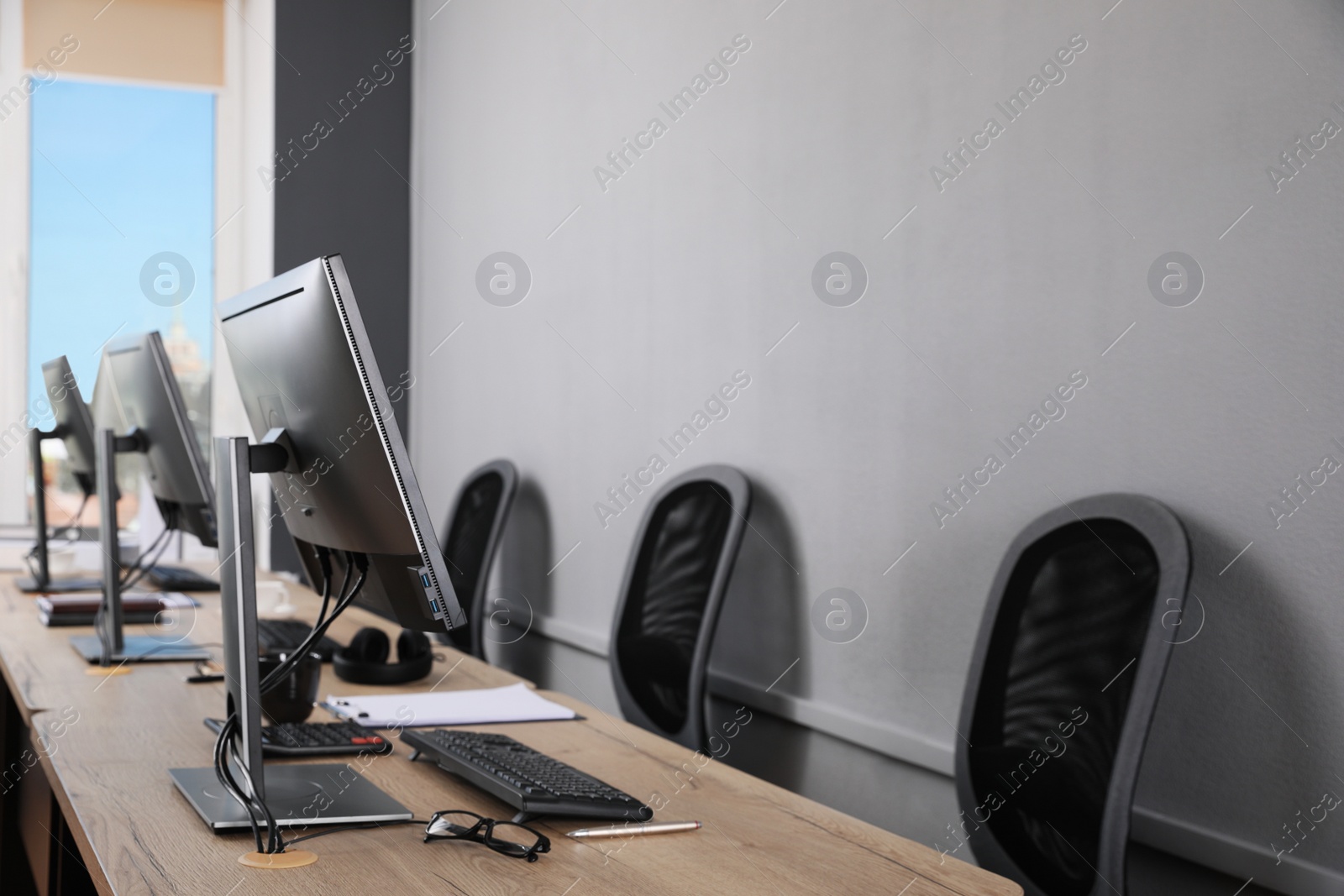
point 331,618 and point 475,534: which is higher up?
point 331,618

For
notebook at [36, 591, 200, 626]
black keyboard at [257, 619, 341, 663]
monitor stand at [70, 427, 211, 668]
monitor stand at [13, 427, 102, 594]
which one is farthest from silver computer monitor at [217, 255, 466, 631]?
monitor stand at [13, 427, 102, 594]

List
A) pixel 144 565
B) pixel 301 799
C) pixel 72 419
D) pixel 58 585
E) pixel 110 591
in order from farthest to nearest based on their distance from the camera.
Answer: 1. pixel 144 565
2. pixel 58 585
3. pixel 72 419
4. pixel 110 591
5. pixel 301 799

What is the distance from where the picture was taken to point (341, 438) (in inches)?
46.8

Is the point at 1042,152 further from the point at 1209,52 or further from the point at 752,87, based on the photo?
the point at 752,87

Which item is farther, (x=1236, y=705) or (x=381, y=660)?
(x=381, y=660)

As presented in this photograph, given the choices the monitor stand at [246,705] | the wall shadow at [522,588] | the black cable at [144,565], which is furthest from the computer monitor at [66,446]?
the monitor stand at [246,705]

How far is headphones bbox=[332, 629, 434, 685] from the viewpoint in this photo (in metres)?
1.94

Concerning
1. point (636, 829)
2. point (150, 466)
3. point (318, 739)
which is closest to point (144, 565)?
point (150, 466)

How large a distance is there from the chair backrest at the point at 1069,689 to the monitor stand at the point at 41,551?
229 centimetres

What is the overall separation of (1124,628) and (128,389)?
73.1 inches

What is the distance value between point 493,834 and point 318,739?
0.43 meters

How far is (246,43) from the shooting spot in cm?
479

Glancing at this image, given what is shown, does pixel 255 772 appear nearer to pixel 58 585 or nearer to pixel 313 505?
pixel 313 505

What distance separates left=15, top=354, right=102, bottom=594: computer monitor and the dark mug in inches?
50.2
